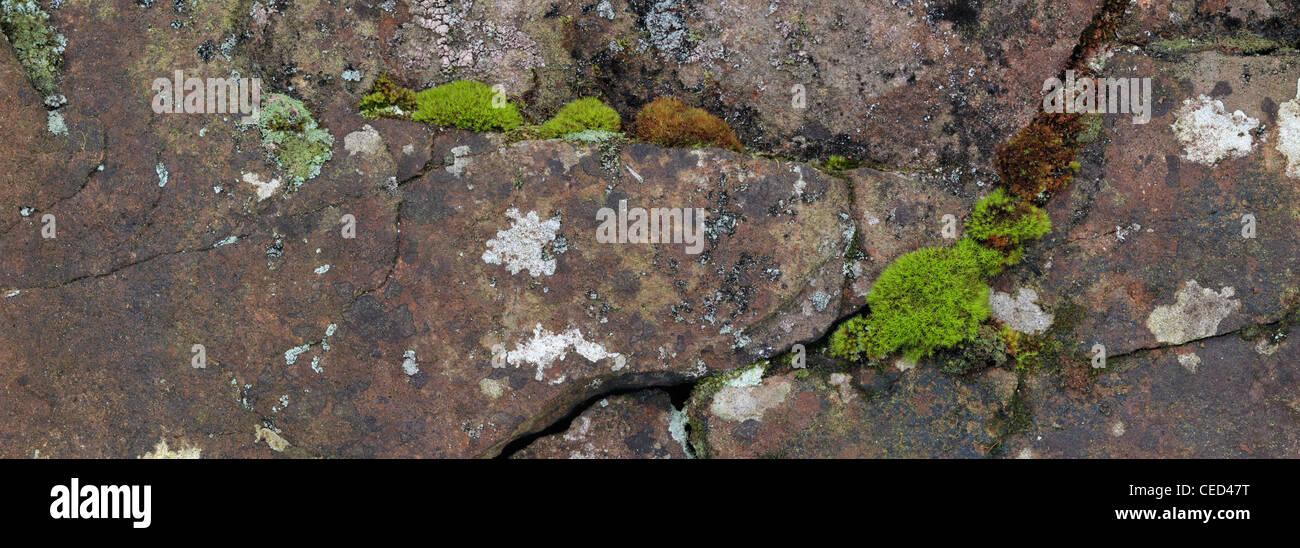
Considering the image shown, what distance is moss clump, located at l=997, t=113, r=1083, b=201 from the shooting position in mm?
5113

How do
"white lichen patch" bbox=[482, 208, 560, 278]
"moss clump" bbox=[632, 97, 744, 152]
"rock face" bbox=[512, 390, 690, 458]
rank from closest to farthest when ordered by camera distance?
"white lichen patch" bbox=[482, 208, 560, 278], "moss clump" bbox=[632, 97, 744, 152], "rock face" bbox=[512, 390, 690, 458]

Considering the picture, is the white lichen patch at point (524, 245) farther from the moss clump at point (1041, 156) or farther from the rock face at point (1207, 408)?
the rock face at point (1207, 408)

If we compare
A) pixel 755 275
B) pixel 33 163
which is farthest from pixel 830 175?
pixel 33 163

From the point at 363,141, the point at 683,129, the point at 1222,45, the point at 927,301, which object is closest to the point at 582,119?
the point at 683,129

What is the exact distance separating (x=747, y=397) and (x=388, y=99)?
276 centimetres

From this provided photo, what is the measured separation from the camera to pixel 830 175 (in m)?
5.13

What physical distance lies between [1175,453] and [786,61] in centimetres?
324

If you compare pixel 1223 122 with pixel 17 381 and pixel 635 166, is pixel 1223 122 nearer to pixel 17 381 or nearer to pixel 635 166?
pixel 635 166

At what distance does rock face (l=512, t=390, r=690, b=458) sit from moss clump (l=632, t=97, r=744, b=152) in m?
1.57

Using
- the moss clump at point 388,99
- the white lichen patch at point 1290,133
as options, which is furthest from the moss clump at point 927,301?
the moss clump at point 388,99

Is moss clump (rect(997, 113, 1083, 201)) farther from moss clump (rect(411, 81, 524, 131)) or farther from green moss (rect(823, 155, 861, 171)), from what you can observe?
moss clump (rect(411, 81, 524, 131))

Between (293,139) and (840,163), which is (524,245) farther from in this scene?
(840,163)

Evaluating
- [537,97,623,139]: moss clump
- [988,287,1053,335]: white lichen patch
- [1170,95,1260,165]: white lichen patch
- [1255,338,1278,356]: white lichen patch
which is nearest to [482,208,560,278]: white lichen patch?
[537,97,623,139]: moss clump

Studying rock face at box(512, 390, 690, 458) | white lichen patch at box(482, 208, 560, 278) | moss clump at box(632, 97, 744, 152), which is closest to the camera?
white lichen patch at box(482, 208, 560, 278)
